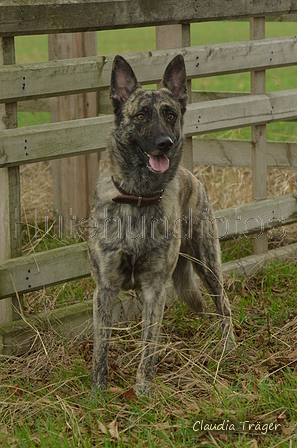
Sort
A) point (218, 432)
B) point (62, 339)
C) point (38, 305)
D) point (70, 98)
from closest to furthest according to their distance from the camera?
point (218, 432), point (62, 339), point (38, 305), point (70, 98)

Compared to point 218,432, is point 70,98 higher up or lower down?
higher up

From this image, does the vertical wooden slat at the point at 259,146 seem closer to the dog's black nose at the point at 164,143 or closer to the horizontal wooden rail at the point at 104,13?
the horizontal wooden rail at the point at 104,13

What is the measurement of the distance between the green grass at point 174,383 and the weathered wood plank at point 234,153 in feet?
4.55

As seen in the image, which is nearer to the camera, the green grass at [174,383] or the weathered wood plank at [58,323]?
the green grass at [174,383]

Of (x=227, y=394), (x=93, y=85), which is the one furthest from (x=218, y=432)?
(x=93, y=85)

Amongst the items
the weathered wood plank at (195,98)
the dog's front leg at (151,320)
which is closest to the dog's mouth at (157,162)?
the dog's front leg at (151,320)

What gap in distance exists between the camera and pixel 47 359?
13.4 feet

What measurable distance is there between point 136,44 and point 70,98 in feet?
56.5

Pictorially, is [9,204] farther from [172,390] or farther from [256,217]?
[256,217]

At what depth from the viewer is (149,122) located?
388 cm

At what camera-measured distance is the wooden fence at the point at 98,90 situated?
13.2 ft

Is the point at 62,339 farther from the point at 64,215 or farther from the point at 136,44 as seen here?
the point at 136,44

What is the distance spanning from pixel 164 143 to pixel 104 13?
0.99m

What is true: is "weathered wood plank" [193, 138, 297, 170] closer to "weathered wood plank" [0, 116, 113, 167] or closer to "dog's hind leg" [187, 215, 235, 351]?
"dog's hind leg" [187, 215, 235, 351]
